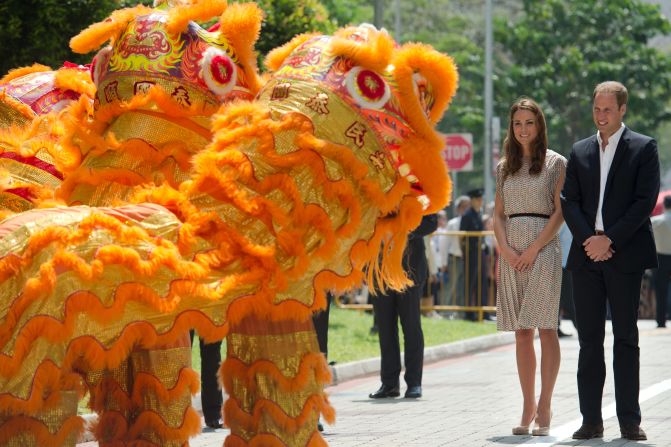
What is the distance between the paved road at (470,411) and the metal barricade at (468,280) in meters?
5.36

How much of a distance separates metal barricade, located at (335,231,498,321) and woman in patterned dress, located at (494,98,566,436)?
10.4 m

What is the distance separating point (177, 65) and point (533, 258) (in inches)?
115

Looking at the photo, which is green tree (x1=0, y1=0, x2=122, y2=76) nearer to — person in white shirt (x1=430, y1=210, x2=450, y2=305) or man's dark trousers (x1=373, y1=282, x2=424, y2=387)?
man's dark trousers (x1=373, y1=282, x2=424, y2=387)

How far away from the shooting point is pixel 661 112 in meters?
37.9

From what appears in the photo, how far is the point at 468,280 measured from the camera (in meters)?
19.1

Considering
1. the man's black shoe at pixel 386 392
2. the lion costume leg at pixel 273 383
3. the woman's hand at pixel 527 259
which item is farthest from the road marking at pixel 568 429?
the lion costume leg at pixel 273 383

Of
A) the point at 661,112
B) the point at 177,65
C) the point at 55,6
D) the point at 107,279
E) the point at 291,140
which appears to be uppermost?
the point at 661,112

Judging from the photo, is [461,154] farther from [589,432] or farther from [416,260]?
[589,432]

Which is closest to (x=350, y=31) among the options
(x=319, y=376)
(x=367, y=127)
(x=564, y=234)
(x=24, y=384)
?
(x=367, y=127)

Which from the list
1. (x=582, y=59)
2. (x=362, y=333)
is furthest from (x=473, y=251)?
(x=582, y=59)

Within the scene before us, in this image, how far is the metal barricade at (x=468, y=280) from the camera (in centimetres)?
1892

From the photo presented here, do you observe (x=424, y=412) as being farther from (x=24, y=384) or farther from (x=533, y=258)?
(x=24, y=384)

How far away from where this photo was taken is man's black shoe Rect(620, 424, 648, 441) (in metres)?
7.62

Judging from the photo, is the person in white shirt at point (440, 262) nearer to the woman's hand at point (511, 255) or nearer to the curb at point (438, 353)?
the curb at point (438, 353)
